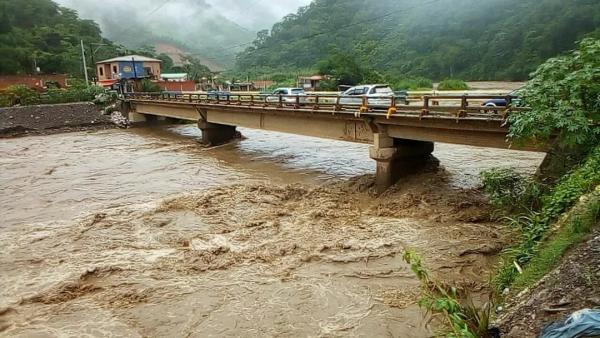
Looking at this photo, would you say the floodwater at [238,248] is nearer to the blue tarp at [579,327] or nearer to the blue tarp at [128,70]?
the blue tarp at [579,327]

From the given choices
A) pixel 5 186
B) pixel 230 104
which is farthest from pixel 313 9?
pixel 5 186

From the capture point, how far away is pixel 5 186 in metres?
20.2

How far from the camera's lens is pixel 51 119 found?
41.9 m

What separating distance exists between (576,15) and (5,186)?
55536 millimetres

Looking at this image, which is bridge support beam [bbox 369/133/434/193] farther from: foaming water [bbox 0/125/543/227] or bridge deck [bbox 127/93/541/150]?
foaming water [bbox 0/125/543/227]

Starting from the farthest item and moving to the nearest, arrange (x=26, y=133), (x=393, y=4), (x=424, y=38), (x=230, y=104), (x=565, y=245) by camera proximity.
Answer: (x=393, y=4)
(x=424, y=38)
(x=26, y=133)
(x=230, y=104)
(x=565, y=245)

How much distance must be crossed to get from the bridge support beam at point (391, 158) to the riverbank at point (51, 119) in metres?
35.4

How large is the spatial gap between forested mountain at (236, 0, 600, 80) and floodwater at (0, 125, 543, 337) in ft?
98.9

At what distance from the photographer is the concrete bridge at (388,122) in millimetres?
13141

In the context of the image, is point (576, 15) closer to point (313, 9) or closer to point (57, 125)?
point (57, 125)

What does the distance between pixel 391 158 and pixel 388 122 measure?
1.37 meters

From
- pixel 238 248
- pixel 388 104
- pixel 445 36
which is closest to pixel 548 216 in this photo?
pixel 238 248

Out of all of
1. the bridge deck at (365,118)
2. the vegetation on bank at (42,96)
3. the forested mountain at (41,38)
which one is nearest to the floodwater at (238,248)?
the bridge deck at (365,118)

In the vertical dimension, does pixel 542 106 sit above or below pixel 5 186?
above
